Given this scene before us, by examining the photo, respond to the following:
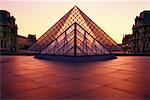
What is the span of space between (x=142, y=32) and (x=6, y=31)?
35794 millimetres

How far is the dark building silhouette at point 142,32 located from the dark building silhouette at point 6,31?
112 ft

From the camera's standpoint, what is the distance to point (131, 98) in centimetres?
410

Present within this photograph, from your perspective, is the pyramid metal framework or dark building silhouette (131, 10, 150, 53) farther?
dark building silhouette (131, 10, 150, 53)

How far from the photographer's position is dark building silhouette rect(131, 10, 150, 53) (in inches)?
1895

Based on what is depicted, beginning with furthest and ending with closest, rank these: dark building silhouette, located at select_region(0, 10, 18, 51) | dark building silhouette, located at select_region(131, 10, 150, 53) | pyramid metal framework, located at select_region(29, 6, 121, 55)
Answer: dark building silhouette, located at select_region(0, 10, 18, 51) → dark building silhouette, located at select_region(131, 10, 150, 53) → pyramid metal framework, located at select_region(29, 6, 121, 55)

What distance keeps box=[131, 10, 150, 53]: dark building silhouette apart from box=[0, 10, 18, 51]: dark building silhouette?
34088mm

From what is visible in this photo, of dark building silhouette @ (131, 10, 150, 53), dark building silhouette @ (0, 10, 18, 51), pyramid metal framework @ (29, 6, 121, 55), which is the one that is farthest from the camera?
dark building silhouette @ (0, 10, 18, 51)

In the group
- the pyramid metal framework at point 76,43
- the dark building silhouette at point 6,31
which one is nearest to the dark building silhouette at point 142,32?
the pyramid metal framework at point 76,43

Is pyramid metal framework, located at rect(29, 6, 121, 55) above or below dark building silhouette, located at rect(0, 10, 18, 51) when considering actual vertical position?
below

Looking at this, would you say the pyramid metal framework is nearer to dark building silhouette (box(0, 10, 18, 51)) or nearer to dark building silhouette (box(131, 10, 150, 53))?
dark building silhouette (box(131, 10, 150, 53))

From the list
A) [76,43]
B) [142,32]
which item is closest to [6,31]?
[142,32]

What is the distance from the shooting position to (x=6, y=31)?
2002 inches

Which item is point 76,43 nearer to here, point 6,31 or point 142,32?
point 142,32

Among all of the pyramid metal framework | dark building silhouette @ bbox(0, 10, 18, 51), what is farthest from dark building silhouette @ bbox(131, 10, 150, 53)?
dark building silhouette @ bbox(0, 10, 18, 51)
